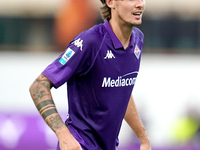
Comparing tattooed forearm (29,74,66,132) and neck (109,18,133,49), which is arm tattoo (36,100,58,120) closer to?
tattooed forearm (29,74,66,132)

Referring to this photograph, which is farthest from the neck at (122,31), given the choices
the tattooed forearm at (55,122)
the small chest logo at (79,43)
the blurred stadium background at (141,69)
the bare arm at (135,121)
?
the blurred stadium background at (141,69)

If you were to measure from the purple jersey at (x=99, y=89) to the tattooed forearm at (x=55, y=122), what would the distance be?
41 centimetres

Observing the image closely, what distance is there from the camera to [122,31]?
4543 millimetres

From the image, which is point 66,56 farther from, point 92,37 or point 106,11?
point 106,11

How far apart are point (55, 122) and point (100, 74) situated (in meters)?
0.60

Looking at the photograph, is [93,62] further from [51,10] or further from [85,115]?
[51,10]

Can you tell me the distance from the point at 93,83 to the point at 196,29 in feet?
32.4

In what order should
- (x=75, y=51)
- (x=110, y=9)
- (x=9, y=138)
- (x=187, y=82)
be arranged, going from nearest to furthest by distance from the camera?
1. (x=75, y=51)
2. (x=110, y=9)
3. (x=9, y=138)
4. (x=187, y=82)

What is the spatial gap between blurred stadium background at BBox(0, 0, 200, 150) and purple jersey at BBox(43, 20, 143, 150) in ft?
19.0

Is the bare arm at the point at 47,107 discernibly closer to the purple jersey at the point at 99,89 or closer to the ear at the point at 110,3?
the purple jersey at the point at 99,89

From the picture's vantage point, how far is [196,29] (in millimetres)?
13883

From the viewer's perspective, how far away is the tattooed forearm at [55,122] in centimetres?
398

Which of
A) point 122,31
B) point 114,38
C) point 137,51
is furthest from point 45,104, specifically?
point 137,51

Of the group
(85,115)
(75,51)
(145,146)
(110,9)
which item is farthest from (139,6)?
(145,146)
